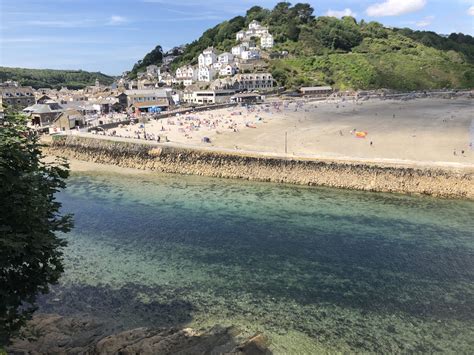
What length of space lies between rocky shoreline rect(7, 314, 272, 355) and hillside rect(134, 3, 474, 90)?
8608 centimetres

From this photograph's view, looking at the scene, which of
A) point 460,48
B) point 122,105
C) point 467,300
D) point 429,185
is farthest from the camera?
point 460,48

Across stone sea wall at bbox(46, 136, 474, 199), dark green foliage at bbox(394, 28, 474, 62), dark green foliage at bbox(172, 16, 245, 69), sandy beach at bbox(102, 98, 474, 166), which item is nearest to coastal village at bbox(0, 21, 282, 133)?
dark green foliage at bbox(172, 16, 245, 69)

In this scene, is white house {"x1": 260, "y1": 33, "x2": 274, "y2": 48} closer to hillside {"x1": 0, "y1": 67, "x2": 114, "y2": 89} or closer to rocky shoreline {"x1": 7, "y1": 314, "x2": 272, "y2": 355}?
hillside {"x1": 0, "y1": 67, "x2": 114, "y2": 89}

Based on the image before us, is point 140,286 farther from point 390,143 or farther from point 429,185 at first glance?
point 390,143

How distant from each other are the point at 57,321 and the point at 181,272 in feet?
16.3

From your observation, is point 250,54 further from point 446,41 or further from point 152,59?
point 446,41

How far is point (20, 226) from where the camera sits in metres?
7.92

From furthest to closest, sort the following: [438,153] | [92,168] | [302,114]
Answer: [302,114], [92,168], [438,153]

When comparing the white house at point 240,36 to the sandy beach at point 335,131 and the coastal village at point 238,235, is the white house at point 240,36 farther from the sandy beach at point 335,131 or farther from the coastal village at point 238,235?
the coastal village at point 238,235

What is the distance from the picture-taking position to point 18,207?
25.3 feet

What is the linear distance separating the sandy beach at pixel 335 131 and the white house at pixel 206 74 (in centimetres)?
3548

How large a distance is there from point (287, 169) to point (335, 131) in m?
16.3

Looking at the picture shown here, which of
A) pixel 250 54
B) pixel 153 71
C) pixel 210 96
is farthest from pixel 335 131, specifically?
pixel 153 71

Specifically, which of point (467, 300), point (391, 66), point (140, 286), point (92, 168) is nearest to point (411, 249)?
point (467, 300)
